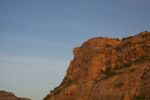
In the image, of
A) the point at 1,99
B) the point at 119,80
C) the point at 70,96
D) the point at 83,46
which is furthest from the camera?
the point at 1,99

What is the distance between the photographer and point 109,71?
4109 inches

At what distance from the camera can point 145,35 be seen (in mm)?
96562

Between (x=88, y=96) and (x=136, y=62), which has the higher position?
(x=136, y=62)

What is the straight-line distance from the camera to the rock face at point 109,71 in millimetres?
84688

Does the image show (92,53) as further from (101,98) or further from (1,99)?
(1,99)

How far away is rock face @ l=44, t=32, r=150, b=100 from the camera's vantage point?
84.7 metres

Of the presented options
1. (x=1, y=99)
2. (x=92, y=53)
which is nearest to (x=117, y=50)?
(x=92, y=53)

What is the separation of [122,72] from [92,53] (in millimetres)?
25293

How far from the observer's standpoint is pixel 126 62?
327ft

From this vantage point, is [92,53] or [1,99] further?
[1,99]

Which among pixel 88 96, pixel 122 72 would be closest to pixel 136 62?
pixel 122 72

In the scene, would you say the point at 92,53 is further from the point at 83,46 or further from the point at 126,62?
the point at 126,62

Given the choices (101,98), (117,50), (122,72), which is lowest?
(101,98)

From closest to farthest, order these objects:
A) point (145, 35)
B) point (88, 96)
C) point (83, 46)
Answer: point (145, 35) → point (88, 96) → point (83, 46)
